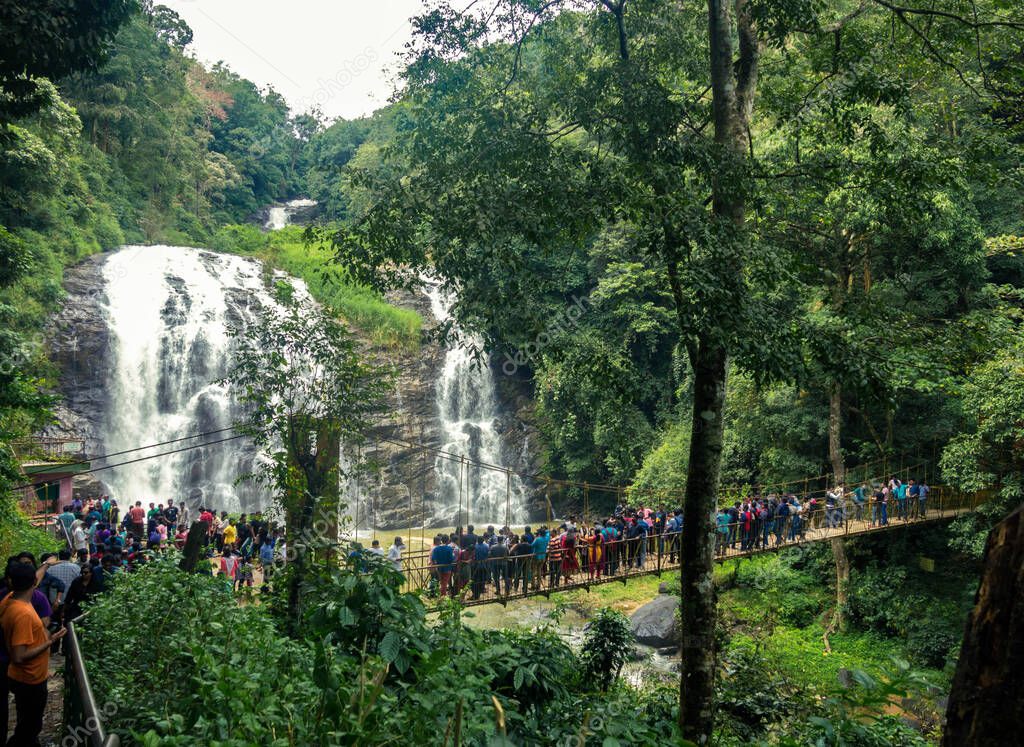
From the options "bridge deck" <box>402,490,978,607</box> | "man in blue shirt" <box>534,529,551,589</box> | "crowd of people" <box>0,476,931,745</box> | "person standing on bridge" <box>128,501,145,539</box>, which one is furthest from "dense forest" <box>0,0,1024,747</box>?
"man in blue shirt" <box>534,529,551,589</box>

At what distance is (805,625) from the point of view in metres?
14.3

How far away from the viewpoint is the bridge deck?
9773 mm

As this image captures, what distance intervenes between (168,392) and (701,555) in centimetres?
1772

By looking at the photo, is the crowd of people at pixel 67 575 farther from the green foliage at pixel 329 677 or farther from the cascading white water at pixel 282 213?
the cascading white water at pixel 282 213

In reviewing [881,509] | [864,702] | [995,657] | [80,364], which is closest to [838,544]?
[881,509]

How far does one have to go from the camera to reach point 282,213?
37.5 meters

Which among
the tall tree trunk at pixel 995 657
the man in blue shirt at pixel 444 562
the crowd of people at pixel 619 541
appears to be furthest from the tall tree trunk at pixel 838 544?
the tall tree trunk at pixel 995 657

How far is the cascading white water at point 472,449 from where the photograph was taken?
21.6 m

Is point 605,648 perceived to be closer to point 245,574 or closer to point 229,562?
point 245,574

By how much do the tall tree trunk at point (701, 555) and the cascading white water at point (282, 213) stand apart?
3347 centimetres

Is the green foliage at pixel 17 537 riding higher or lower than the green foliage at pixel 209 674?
lower

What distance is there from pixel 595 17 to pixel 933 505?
1166 cm

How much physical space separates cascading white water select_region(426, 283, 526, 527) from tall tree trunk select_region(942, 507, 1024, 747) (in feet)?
64.0

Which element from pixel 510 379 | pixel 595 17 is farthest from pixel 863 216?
pixel 510 379
